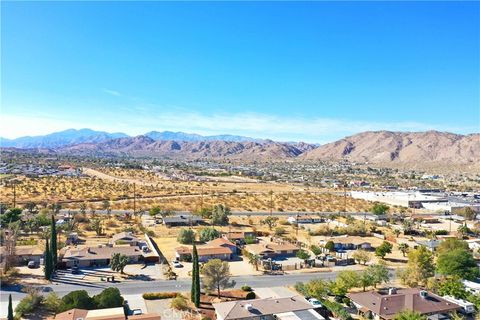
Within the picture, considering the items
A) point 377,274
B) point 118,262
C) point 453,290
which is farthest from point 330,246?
point 118,262

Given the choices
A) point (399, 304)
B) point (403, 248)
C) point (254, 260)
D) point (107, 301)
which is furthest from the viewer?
point (403, 248)

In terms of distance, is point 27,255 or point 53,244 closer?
point 53,244

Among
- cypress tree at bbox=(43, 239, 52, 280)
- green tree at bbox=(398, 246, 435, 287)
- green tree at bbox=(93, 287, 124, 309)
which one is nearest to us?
green tree at bbox=(93, 287, 124, 309)

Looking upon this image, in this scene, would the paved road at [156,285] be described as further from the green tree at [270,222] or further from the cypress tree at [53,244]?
the green tree at [270,222]

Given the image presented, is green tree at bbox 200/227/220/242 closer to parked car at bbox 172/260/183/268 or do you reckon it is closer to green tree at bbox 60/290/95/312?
parked car at bbox 172/260/183/268

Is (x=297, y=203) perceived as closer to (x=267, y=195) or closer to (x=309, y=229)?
(x=267, y=195)

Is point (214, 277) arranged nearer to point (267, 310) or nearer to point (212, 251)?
point (267, 310)

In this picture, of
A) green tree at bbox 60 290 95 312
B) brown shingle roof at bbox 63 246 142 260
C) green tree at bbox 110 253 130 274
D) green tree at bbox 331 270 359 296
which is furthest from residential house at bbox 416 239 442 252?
green tree at bbox 60 290 95 312
